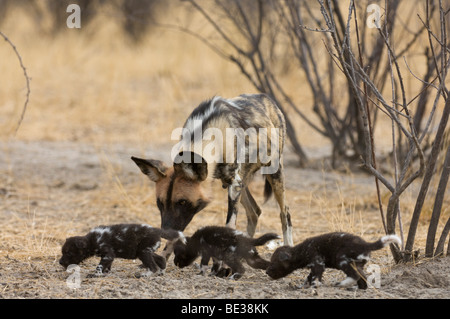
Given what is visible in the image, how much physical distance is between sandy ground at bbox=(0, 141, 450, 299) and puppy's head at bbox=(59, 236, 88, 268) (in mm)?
72

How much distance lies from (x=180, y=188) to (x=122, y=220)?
6.16 ft

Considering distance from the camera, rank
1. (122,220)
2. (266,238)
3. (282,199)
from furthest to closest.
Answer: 1. (122,220)
2. (282,199)
3. (266,238)

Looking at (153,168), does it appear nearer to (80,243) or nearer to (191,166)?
(191,166)

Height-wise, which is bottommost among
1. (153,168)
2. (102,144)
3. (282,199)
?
(282,199)

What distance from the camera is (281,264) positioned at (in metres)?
3.91

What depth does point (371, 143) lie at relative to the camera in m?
4.11

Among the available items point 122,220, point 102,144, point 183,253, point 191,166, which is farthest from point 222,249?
point 102,144

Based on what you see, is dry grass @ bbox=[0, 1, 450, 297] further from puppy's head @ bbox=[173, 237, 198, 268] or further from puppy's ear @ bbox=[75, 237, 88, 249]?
puppy's head @ bbox=[173, 237, 198, 268]

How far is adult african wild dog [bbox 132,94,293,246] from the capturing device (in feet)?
14.5

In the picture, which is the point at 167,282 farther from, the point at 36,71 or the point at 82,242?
the point at 36,71

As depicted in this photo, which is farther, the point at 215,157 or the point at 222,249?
the point at 215,157

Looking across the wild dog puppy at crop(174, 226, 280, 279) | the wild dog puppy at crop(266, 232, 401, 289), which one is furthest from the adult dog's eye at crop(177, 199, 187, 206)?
the wild dog puppy at crop(266, 232, 401, 289)

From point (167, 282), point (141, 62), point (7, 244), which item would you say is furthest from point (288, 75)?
point (167, 282)

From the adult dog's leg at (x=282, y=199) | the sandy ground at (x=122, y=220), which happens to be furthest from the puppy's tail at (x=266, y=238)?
the adult dog's leg at (x=282, y=199)
